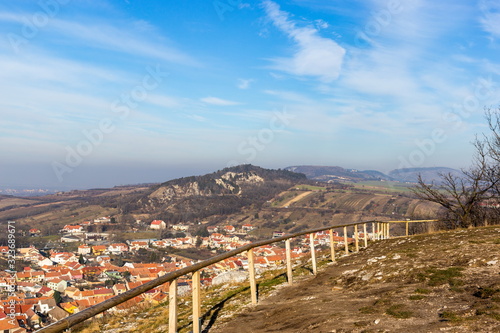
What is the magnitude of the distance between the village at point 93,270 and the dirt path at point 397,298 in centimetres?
234

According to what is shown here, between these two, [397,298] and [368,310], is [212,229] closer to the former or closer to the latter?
[397,298]

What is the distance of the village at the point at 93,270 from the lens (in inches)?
755

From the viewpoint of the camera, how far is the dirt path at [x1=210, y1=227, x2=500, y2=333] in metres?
4.61

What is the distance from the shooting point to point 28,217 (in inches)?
5084

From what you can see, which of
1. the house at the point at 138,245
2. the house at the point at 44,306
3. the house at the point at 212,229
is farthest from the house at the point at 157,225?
the house at the point at 44,306

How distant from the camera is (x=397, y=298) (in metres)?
5.89

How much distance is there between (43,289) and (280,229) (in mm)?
80714

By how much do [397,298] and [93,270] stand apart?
6122 cm

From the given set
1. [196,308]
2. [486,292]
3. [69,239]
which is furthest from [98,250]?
[486,292]

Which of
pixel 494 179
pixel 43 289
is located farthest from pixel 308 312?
pixel 43 289

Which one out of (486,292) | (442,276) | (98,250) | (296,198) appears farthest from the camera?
(296,198)

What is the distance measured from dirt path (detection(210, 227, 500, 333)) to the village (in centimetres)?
234

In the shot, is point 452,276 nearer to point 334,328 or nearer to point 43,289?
point 334,328

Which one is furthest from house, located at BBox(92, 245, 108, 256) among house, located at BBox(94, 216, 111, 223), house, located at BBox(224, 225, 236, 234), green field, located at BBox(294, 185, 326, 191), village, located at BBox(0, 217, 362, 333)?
green field, located at BBox(294, 185, 326, 191)
